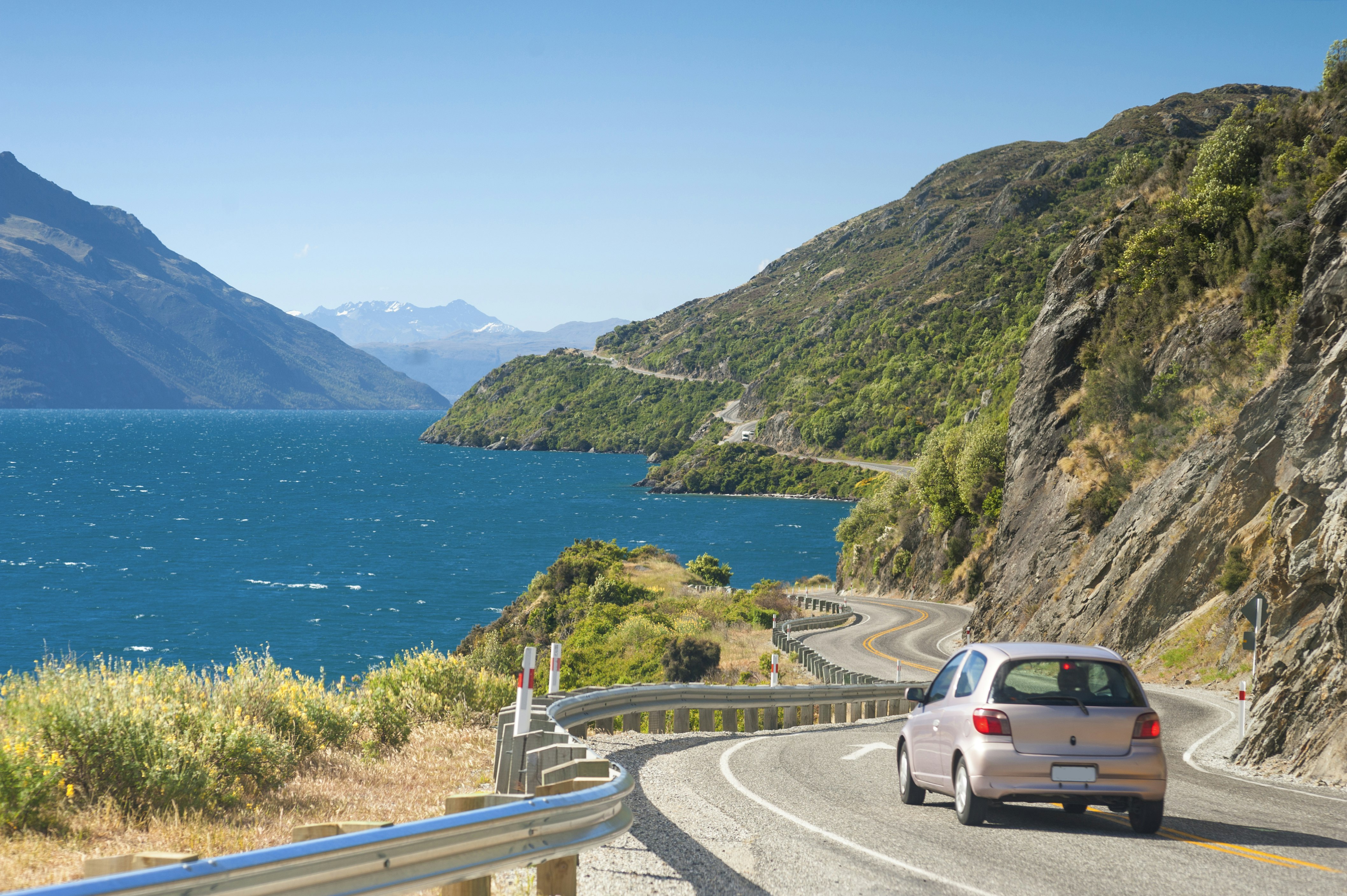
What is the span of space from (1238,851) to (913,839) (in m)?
2.28

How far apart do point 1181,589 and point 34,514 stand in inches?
4544

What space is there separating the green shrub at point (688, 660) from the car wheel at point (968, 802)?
98.2 ft

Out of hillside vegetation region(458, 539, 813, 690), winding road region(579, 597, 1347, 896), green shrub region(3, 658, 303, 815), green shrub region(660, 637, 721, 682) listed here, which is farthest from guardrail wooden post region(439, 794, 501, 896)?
green shrub region(660, 637, 721, 682)

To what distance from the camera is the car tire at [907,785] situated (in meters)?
9.66

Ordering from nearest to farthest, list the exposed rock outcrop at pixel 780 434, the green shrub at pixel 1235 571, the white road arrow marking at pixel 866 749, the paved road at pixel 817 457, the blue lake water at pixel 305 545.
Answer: the white road arrow marking at pixel 866 749, the green shrub at pixel 1235 571, the blue lake water at pixel 305 545, the paved road at pixel 817 457, the exposed rock outcrop at pixel 780 434

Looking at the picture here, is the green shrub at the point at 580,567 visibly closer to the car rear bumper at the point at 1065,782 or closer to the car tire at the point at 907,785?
the car tire at the point at 907,785

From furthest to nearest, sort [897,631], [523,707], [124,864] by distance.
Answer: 1. [897,631]
2. [523,707]
3. [124,864]

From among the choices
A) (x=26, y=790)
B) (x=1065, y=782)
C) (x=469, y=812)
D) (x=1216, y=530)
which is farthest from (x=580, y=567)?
(x=469, y=812)

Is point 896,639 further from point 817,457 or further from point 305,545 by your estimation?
point 817,457

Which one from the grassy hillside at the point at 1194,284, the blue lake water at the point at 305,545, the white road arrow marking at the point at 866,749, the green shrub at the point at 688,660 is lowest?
the blue lake water at the point at 305,545

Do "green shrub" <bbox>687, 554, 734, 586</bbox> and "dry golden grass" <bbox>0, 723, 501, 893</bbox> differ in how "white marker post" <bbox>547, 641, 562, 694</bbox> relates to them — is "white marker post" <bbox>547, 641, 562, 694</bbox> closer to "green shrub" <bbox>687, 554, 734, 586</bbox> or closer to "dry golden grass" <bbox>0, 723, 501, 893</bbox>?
"dry golden grass" <bbox>0, 723, 501, 893</bbox>

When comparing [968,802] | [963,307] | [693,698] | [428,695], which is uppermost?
[963,307]

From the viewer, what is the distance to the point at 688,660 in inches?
1535

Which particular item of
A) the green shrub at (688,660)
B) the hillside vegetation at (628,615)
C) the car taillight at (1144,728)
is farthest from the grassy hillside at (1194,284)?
the car taillight at (1144,728)
